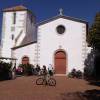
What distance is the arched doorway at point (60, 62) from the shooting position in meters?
34.8

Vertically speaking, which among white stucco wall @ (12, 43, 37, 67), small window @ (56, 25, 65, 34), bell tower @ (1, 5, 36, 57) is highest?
bell tower @ (1, 5, 36, 57)


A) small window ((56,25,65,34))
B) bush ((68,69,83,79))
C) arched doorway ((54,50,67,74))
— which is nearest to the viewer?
bush ((68,69,83,79))

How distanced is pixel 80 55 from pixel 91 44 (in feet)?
30.8

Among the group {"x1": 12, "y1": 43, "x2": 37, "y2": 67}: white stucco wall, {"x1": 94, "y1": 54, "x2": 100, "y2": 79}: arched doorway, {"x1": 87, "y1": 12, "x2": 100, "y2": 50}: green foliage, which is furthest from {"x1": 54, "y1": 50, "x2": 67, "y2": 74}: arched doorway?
{"x1": 87, "y1": 12, "x2": 100, "y2": 50}: green foliage

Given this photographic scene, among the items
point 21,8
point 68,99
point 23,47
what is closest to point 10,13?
point 21,8

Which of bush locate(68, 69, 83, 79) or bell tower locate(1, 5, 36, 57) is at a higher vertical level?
bell tower locate(1, 5, 36, 57)

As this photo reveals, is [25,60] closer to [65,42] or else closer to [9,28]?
[65,42]

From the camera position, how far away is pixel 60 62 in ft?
114

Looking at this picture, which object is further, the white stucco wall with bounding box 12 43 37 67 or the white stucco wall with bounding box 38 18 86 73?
the white stucco wall with bounding box 12 43 37 67

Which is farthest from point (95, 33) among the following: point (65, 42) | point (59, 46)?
point (59, 46)

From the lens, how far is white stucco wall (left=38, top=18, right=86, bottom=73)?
1350 inches

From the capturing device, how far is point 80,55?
34156 millimetres

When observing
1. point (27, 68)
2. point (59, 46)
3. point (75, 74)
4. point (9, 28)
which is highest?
point (9, 28)

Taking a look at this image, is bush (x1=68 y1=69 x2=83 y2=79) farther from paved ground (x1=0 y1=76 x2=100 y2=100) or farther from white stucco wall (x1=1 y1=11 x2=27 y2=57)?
white stucco wall (x1=1 y1=11 x2=27 y2=57)
